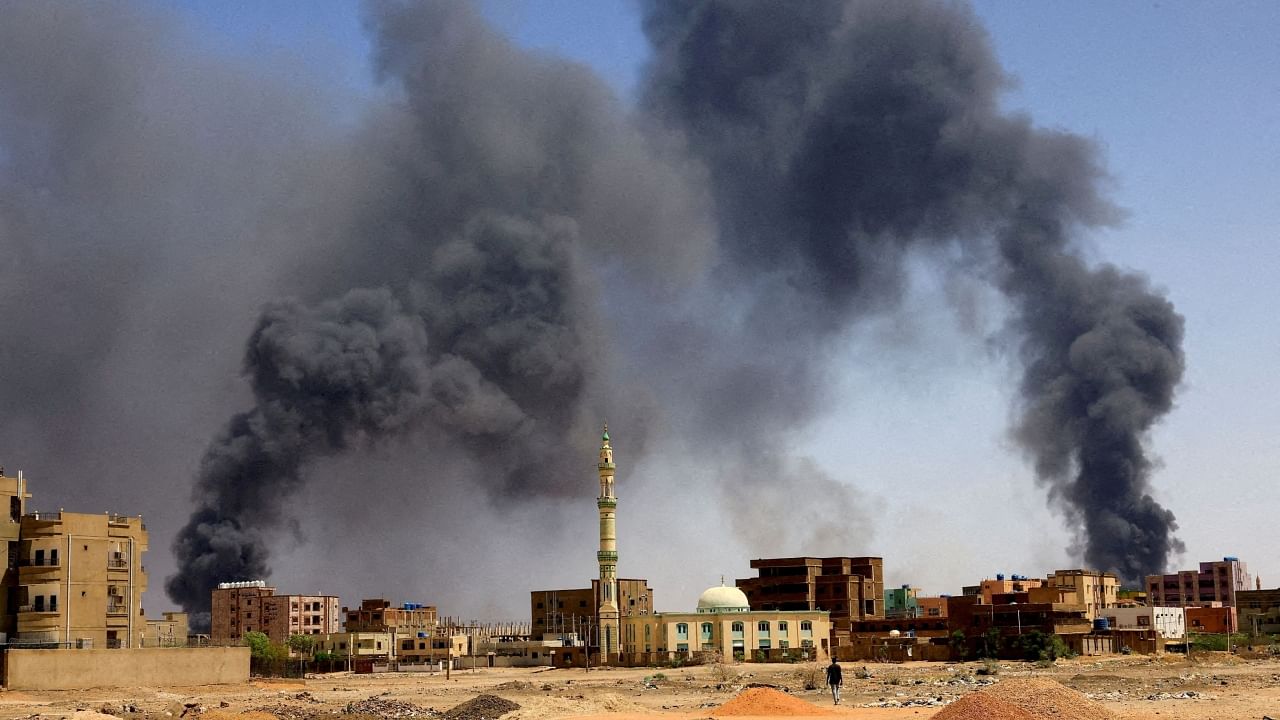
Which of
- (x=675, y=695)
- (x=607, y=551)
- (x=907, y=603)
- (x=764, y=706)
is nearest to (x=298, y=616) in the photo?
(x=607, y=551)

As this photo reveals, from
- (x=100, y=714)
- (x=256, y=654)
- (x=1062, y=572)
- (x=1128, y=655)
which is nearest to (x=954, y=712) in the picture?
(x=100, y=714)

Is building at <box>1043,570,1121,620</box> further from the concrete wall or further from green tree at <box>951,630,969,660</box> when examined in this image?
the concrete wall

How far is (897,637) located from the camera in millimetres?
136875

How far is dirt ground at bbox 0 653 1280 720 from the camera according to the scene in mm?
58938

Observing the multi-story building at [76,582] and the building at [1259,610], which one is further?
the building at [1259,610]

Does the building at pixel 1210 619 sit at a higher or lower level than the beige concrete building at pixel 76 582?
lower

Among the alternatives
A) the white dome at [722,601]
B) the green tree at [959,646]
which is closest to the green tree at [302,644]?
the white dome at [722,601]

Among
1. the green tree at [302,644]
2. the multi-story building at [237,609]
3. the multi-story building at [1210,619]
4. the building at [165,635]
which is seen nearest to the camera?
the building at [165,635]

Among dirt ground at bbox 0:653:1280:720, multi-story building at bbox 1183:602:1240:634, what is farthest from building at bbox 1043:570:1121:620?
dirt ground at bbox 0:653:1280:720

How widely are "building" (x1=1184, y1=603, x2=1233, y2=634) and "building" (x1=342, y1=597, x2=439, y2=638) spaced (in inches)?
3223

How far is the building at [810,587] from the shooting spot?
155500 millimetres

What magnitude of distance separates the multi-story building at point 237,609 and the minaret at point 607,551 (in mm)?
36838

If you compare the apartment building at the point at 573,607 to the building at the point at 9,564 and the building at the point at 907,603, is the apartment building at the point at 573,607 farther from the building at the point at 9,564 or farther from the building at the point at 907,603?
the building at the point at 9,564

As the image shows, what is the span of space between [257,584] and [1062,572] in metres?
82.5
